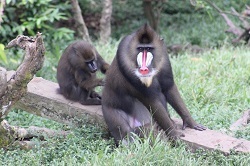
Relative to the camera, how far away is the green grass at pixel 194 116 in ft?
→ 14.3

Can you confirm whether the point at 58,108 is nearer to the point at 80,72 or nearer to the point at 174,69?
the point at 80,72

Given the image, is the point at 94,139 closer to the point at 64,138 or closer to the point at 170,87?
the point at 64,138

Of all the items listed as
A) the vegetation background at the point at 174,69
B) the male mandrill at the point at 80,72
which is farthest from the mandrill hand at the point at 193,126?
the male mandrill at the point at 80,72

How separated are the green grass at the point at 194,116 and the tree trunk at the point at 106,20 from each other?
31cm

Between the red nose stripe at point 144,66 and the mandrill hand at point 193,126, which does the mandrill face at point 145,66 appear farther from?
the mandrill hand at point 193,126

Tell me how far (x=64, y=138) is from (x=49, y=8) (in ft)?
12.0

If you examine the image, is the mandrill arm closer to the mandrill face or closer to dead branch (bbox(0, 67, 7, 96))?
the mandrill face

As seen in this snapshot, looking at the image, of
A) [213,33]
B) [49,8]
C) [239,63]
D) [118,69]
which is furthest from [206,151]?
[213,33]

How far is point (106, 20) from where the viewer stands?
9.47 metres

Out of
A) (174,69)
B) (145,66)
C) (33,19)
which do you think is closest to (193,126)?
(145,66)

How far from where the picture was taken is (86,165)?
426cm

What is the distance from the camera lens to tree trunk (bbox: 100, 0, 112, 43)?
9.25m

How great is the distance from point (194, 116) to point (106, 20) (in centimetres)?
407

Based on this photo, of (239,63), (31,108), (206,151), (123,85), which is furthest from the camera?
(239,63)
